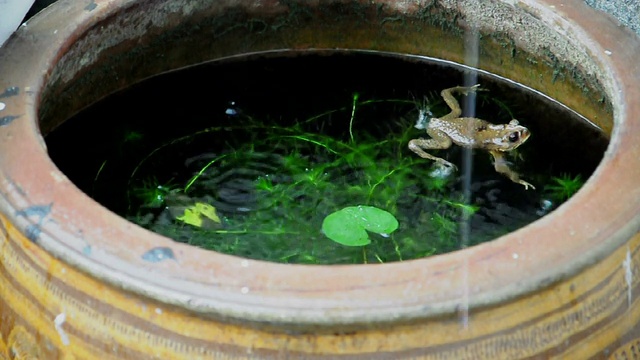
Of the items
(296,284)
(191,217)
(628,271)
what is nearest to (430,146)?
(191,217)

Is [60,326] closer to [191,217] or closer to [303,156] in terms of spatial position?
[191,217]

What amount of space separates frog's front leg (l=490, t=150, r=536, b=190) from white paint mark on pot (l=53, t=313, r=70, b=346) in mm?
1110

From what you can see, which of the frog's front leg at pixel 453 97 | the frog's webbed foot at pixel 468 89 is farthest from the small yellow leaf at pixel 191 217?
the frog's webbed foot at pixel 468 89

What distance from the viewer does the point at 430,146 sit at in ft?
8.01

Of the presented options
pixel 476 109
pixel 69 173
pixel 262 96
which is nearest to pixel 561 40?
pixel 476 109

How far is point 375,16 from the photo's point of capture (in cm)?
266

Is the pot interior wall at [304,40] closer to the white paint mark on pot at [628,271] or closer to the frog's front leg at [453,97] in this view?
the frog's front leg at [453,97]

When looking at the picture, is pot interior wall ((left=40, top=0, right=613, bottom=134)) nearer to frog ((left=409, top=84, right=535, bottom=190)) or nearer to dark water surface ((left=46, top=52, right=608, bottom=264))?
dark water surface ((left=46, top=52, right=608, bottom=264))

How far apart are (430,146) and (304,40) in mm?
485

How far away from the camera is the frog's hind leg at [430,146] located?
240 cm

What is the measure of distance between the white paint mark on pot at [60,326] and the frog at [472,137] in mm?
1049

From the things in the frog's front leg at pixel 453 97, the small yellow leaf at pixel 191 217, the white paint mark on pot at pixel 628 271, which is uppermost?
the white paint mark on pot at pixel 628 271

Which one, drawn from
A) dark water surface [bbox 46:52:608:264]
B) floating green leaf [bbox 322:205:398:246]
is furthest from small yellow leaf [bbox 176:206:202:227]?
floating green leaf [bbox 322:205:398:246]

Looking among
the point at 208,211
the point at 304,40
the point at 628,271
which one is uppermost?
the point at 628,271
